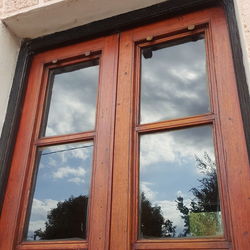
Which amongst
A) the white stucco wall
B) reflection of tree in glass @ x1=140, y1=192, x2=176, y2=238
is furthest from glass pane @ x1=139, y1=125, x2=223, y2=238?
the white stucco wall

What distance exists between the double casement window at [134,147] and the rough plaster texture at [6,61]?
9 centimetres

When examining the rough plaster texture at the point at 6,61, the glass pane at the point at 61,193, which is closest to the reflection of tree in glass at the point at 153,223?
the glass pane at the point at 61,193

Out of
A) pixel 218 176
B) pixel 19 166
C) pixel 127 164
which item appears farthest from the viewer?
pixel 19 166

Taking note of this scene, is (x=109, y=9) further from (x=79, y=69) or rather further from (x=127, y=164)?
(x=127, y=164)

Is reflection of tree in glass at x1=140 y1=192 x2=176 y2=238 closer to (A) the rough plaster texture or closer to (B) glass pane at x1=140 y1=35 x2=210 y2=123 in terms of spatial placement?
(B) glass pane at x1=140 y1=35 x2=210 y2=123

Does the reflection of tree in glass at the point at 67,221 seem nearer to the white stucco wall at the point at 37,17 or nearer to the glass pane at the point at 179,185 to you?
the glass pane at the point at 179,185

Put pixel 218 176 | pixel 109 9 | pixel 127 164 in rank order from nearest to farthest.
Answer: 1. pixel 218 176
2. pixel 127 164
3. pixel 109 9

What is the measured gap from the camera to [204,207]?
109cm

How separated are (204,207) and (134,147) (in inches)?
13.2

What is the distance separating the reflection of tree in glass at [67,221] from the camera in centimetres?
122

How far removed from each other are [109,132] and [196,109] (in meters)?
0.34

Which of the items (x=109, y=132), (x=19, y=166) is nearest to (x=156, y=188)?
(x=109, y=132)

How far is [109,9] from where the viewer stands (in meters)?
1.54

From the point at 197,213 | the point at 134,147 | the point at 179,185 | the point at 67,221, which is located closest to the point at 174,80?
the point at 134,147
